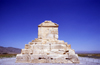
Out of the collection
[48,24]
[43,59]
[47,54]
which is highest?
[48,24]

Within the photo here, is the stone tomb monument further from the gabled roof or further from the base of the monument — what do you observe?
the gabled roof

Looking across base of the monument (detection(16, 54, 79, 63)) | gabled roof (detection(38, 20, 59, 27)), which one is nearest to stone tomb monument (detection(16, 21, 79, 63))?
base of the monument (detection(16, 54, 79, 63))

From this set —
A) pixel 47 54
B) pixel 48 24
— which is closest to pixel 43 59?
pixel 47 54

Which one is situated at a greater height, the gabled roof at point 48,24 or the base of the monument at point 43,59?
the gabled roof at point 48,24

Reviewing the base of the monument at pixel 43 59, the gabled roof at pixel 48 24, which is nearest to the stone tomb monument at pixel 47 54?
the base of the monument at pixel 43 59

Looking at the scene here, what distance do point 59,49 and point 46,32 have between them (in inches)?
164

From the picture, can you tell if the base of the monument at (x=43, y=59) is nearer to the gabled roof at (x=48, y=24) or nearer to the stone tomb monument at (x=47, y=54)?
the stone tomb monument at (x=47, y=54)

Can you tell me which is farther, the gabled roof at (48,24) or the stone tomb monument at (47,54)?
the gabled roof at (48,24)

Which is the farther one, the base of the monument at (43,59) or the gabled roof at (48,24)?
the gabled roof at (48,24)

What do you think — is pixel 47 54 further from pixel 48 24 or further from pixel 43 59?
pixel 48 24

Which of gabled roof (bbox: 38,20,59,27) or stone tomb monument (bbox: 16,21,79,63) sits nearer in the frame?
stone tomb monument (bbox: 16,21,79,63)

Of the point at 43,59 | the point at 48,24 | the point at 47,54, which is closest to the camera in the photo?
the point at 43,59

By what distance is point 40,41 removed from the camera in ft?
44.4

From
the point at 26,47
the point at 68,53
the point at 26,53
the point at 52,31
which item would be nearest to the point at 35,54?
the point at 26,53
